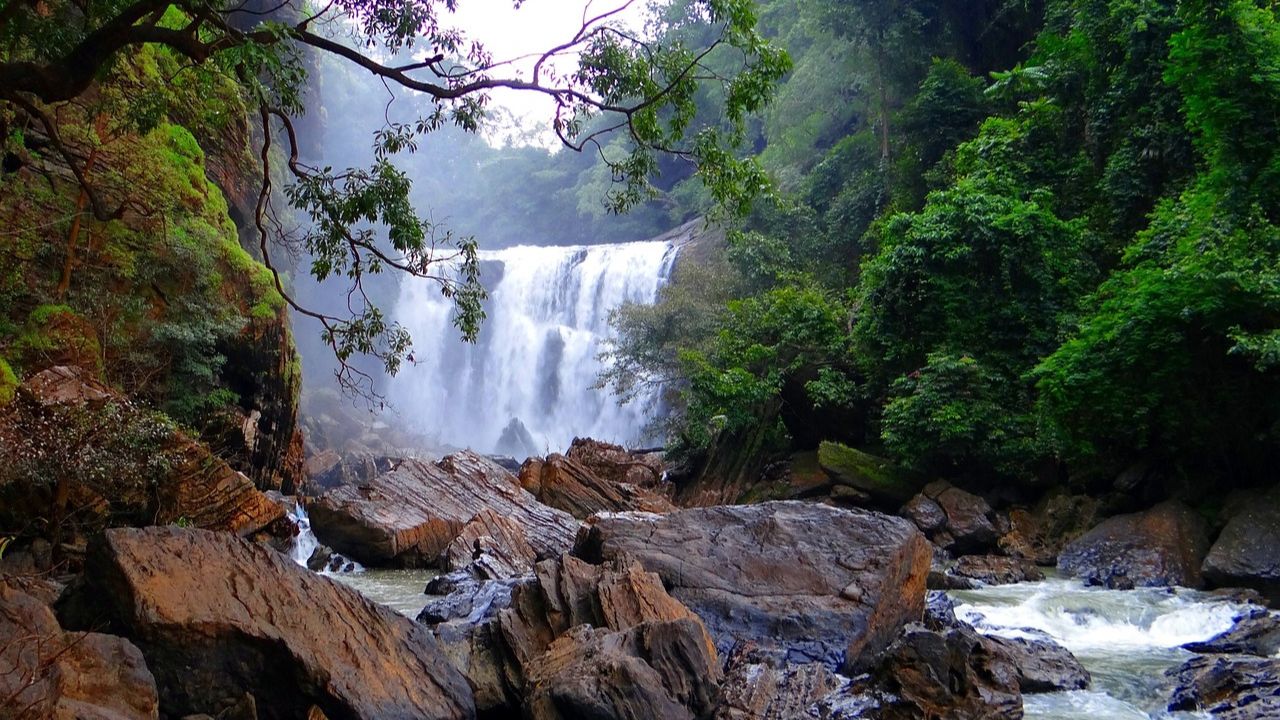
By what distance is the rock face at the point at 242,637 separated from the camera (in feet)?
15.5

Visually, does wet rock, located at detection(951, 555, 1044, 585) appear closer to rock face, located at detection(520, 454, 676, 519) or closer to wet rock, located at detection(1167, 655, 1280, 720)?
wet rock, located at detection(1167, 655, 1280, 720)

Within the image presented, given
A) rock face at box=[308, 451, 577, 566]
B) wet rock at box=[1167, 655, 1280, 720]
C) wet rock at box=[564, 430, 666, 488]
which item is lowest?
wet rock at box=[564, 430, 666, 488]

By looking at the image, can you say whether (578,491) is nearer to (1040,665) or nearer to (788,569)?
(788,569)

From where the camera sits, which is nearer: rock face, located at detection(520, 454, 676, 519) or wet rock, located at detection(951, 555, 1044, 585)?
wet rock, located at detection(951, 555, 1044, 585)

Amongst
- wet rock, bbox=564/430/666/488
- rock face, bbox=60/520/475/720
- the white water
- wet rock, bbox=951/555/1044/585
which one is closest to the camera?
rock face, bbox=60/520/475/720

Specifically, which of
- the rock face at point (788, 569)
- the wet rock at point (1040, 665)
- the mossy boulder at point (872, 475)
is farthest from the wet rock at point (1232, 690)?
the mossy boulder at point (872, 475)

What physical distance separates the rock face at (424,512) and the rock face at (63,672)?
8149 millimetres

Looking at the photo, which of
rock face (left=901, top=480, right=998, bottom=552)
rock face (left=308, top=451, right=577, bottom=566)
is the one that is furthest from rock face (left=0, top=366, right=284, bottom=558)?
rock face (left=901, top=480, right=998, bottom=552)

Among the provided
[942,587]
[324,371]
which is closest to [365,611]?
[942,587]

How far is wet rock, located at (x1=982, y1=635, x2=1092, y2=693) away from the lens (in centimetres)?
664

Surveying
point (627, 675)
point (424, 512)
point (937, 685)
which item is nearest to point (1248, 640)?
point (937, 685)

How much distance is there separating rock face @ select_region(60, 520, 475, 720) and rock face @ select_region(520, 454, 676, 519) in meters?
10.4

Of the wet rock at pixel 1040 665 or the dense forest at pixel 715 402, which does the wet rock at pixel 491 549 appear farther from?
the wet rock at pixel 1040 665

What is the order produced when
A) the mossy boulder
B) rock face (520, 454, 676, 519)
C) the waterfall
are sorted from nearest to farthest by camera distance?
rock face (520, 454, 676, 519) → the mossy boulder → the waterfall
